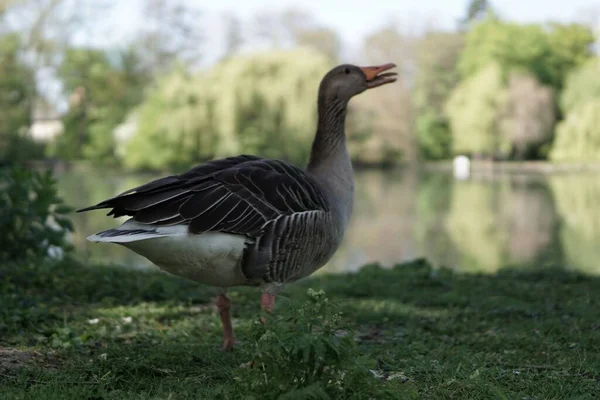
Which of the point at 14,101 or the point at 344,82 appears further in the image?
the point at 14,101

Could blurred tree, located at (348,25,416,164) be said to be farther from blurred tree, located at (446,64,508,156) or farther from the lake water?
the lake water

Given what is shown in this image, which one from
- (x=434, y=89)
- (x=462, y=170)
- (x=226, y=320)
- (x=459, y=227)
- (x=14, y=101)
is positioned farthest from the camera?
(x=434, y=89)

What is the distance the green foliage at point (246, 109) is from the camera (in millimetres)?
35844

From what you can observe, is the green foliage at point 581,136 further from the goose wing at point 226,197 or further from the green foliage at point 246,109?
the goose wing at point 226,197

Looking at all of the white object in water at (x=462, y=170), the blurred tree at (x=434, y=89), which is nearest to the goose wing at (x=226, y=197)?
the white object in water at (x=462, y=170)

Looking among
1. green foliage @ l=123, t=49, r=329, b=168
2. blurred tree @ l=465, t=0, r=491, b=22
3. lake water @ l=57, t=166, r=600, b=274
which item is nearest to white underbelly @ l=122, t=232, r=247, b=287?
lake water @ l=57, t=166, r=600, b=274

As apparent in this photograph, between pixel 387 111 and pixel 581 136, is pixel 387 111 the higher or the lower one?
the higher one

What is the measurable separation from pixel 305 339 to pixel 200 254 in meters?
1.46

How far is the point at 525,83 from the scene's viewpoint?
64.6 meters

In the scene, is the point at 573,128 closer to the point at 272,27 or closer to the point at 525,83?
the point at 525,83

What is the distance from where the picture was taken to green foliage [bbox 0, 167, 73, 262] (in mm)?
7438

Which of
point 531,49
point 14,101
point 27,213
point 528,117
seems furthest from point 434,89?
point 27,213

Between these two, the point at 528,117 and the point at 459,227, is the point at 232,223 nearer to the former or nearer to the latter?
the point at 459,227

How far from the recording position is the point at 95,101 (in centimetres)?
5469
